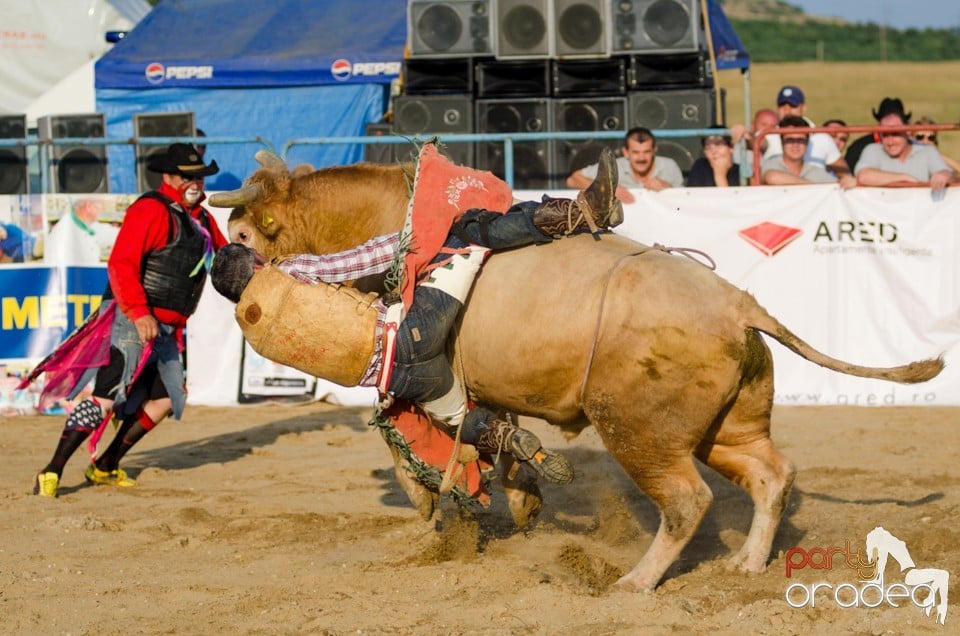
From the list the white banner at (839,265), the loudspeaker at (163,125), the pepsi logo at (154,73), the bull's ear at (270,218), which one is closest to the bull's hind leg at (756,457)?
the bull's ear at (270,218)

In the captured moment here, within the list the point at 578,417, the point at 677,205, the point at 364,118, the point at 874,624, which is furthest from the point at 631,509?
the point at 364,118

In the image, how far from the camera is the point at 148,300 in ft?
23.5

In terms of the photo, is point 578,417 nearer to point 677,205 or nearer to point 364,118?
point 677,205

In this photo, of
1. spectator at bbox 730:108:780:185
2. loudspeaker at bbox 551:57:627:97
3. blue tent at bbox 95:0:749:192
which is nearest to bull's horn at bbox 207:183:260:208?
spectator at bbox 730:108:780:185

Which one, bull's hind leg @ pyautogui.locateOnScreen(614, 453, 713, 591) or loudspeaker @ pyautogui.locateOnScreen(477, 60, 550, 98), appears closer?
bull's hind leg @ pyautogui.locateOnScreen(614, 453, 713, 591)

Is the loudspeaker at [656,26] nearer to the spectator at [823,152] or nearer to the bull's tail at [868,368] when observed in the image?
the spectator at [823,152]

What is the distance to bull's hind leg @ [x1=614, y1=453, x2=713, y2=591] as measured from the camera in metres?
5.07

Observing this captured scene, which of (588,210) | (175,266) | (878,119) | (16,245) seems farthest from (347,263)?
(878,119)

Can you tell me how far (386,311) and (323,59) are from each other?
381 inches

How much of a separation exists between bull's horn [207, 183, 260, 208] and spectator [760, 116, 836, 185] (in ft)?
17.1

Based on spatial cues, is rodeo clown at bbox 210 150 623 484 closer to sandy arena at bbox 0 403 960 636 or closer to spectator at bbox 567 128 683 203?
sandy arena at bbox 0 403 960 636

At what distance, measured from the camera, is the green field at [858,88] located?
32.4 meters

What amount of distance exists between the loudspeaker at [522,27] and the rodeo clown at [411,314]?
254 inches

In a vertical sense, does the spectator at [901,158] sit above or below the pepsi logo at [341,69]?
below
